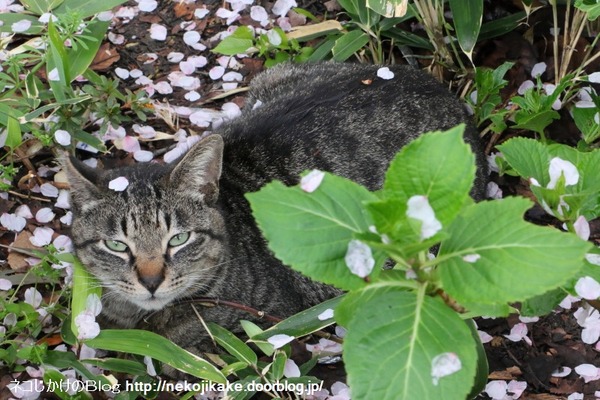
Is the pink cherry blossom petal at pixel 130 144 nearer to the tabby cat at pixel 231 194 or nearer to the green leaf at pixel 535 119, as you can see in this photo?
the tabby cat at pixel 231 194

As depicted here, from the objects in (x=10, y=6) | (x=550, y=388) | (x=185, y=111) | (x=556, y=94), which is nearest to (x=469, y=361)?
(x=550, y=388)

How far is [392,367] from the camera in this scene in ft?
6.68

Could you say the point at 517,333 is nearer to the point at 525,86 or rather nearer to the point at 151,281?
the point at 525,86

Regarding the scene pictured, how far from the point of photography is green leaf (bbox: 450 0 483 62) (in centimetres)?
436

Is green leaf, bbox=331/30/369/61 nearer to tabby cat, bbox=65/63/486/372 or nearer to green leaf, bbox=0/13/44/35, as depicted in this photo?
tabby cat, bbox=65/63/486/372

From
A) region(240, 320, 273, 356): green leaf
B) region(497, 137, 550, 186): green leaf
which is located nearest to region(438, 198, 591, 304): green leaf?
region(497, 137, 550, 186): green leaf

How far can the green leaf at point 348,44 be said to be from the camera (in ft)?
15.2

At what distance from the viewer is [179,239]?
3.51 metres

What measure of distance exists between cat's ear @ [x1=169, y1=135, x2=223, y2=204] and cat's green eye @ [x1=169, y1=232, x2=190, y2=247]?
18 centimetres

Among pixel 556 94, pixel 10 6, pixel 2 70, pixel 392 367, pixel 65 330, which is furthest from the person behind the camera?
pixel 10 6

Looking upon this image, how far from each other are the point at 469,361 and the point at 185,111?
10.5 ft

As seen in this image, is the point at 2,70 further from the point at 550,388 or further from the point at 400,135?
the point at 550,388

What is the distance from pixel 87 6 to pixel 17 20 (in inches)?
18.3

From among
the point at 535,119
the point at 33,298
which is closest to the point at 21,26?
the point at 33,298
